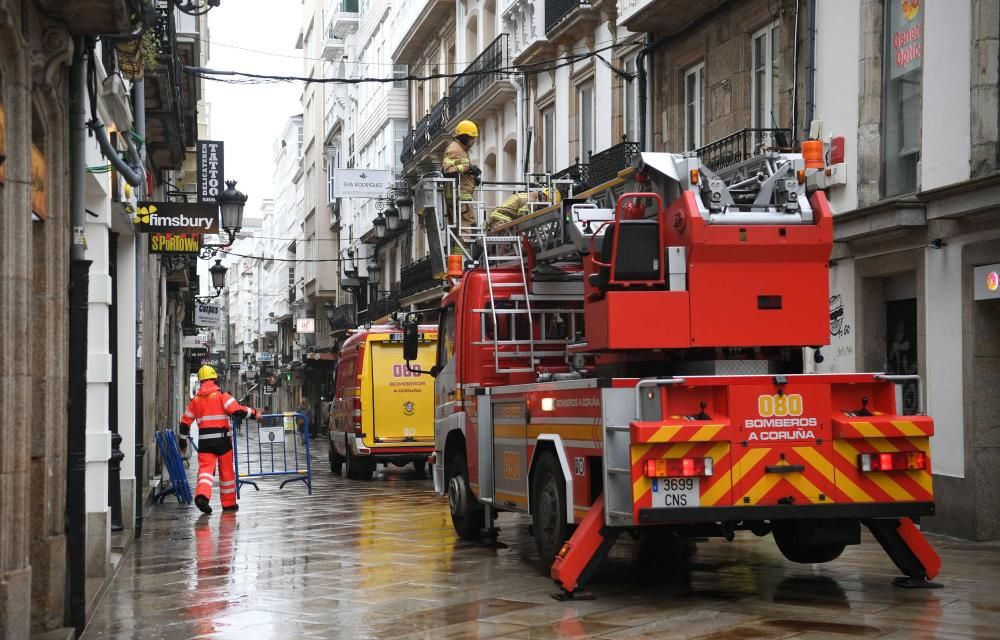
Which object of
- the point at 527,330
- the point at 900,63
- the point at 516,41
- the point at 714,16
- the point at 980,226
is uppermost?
the point at 516,41

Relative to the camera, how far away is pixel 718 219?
10.1 meters

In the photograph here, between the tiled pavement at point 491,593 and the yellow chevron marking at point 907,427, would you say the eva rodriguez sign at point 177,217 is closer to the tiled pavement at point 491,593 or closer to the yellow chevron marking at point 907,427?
the tiled pavement at point 491,593

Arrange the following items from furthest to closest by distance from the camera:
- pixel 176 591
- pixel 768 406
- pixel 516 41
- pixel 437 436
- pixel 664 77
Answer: pixel 516 41, pixel 664 77, pixel 437 436, pixel 176 591, pixel 768 406

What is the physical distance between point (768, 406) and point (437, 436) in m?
6.07

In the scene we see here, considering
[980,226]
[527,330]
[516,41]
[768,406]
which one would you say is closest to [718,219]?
[768,406]

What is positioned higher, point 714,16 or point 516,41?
point 516,41

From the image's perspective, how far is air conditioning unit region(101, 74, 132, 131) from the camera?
12.0 metres

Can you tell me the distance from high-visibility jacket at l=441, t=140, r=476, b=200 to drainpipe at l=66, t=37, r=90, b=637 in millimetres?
7405

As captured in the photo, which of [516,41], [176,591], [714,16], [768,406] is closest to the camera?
[768,406]

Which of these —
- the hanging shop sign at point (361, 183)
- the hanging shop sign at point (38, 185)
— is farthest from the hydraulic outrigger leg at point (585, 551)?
the hanging shop sign at point (361, 183)

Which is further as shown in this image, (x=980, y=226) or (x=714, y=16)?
(x=714, y=16)

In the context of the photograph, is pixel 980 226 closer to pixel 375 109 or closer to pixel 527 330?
pixel 527 330

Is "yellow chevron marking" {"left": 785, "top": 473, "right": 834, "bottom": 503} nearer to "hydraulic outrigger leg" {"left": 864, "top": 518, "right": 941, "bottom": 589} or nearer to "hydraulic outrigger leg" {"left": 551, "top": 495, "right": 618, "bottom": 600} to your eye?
"hydraulic outrigger leg" {"left": 864, "top": 518, "right": 941, "bottom": 589}

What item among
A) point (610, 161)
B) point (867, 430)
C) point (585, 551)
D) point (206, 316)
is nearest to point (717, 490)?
point (585, 551)
